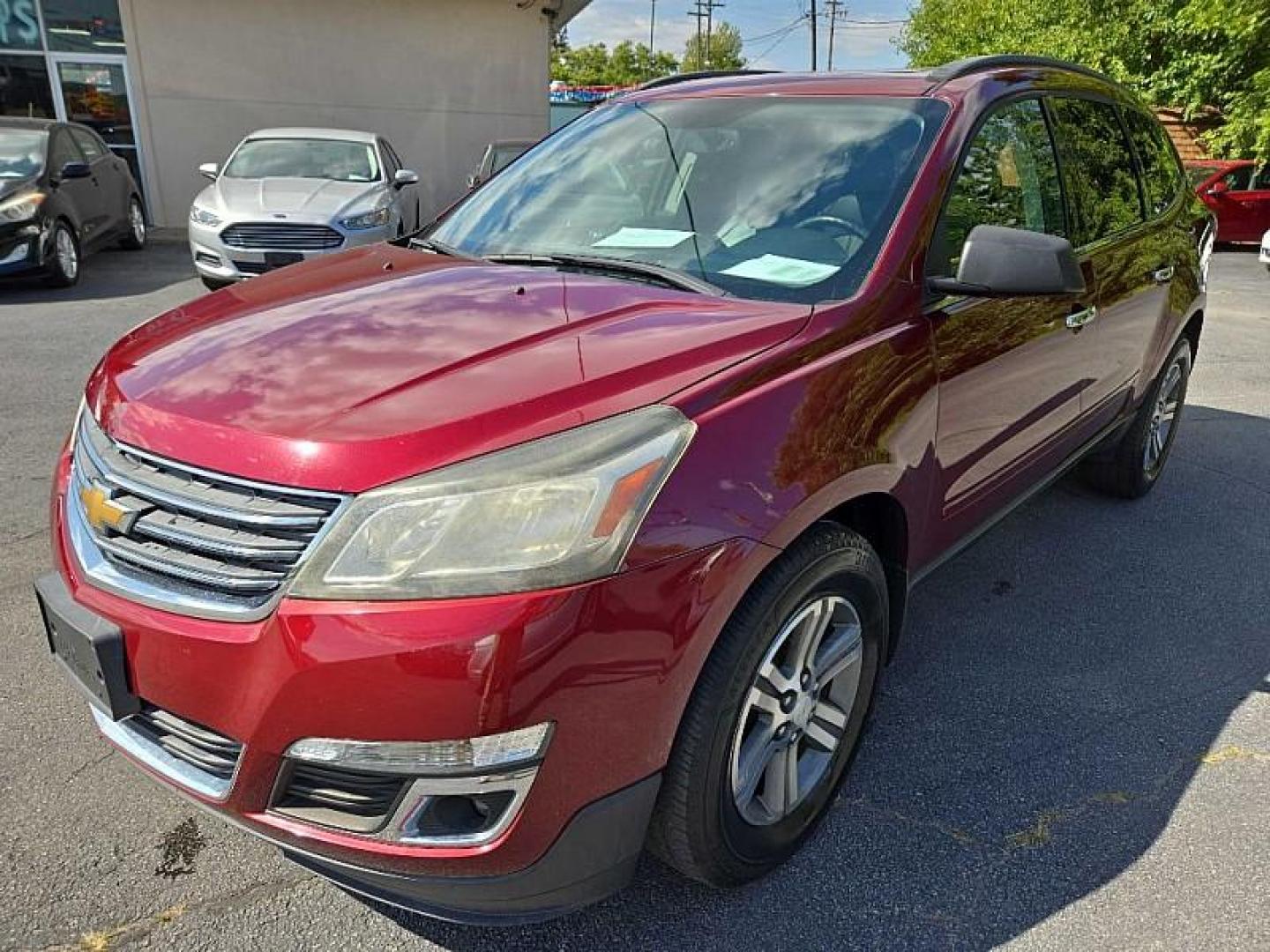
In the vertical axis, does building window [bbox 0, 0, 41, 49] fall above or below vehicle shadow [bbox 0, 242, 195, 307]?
above

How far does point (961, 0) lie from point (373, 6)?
2586 cm

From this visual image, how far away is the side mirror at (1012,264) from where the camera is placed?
2336mm

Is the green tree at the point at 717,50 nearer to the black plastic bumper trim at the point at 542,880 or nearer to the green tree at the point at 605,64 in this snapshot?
the green tree at the point at 605,64

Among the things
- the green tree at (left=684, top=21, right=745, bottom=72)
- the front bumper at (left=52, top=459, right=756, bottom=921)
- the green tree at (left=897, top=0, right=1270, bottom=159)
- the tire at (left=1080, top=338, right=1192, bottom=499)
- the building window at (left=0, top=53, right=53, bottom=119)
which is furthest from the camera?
the green tree at (left=684, top=21, right=745, bottom=72)

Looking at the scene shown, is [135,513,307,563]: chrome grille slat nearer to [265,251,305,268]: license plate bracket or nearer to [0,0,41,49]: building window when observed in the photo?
[265,251,305,268]: license plate bracket

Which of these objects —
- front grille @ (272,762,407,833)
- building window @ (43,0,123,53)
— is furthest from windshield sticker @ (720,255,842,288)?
building window @ (43,0,123,53)

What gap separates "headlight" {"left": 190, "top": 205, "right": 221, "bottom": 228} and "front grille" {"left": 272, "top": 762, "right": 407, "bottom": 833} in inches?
315

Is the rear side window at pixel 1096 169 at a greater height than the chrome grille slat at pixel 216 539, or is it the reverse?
the rear side window at pixel 1096 169

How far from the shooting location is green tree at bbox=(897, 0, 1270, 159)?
17.4m

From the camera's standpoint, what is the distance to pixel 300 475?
1612 mm

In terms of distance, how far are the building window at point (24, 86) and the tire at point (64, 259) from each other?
19.5 feet

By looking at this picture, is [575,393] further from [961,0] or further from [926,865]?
[961,0]

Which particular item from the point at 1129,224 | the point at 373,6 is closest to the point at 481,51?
the point at 373,6

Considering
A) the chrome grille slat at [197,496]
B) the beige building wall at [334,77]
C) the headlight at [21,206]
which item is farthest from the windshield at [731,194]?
the beige building wall at [334,77]
